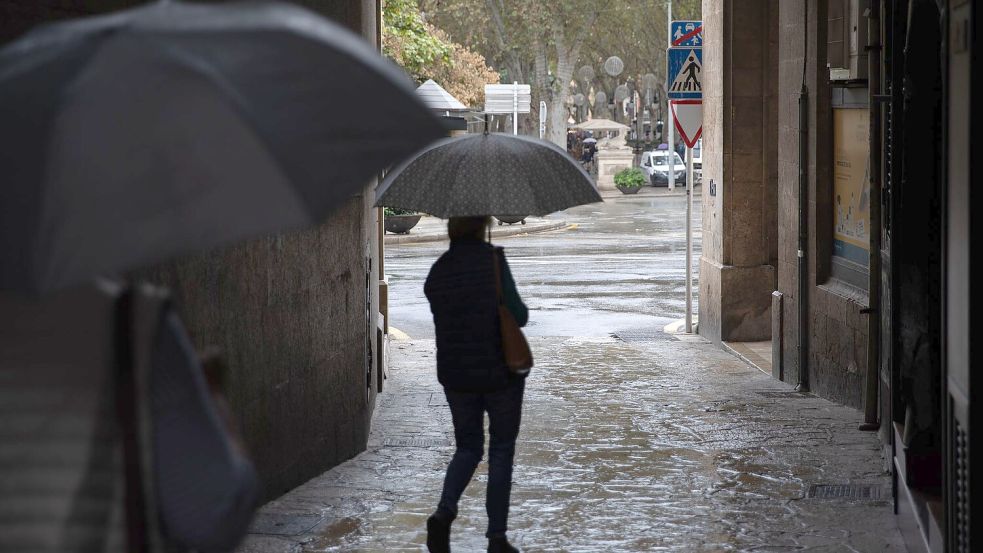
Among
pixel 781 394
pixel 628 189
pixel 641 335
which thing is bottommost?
pixel 641 335

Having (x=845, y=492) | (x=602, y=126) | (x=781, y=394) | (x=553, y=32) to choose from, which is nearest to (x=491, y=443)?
(x=845, y=492)

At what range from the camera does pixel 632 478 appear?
7918 millimetres

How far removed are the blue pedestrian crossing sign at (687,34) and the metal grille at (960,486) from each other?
11.2 meters

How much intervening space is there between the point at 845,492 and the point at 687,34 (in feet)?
31.8

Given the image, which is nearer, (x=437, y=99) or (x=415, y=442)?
(x=415, y=442)

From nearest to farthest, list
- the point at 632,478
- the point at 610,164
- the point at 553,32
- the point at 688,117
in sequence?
1. the point at 632,478
2. the point at 688,117
3. the point at 610,164
4. the point at 553,32

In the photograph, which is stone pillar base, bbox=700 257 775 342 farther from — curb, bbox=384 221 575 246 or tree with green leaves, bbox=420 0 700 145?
tree with green leaves, bbox=420 0 700 145

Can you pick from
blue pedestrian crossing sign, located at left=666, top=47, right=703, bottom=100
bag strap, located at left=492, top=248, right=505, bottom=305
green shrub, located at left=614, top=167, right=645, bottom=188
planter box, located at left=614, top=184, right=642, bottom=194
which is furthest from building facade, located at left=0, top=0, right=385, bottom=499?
planter box, located at left=614, top=184, right=642, bottom=194

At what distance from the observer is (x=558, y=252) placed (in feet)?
88.7

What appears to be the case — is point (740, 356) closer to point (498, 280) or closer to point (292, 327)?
point (292, 327)

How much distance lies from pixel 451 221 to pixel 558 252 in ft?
69.2

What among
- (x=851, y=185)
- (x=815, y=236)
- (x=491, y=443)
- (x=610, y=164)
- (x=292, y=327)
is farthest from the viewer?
(x=610, y=164)

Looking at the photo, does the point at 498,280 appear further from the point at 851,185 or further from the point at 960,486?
the point at 851,185

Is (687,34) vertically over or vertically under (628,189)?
over
